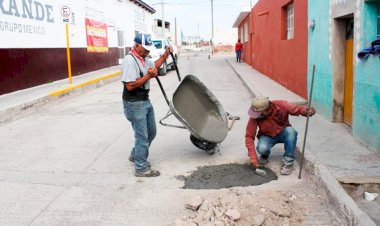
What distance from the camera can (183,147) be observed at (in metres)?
7.30

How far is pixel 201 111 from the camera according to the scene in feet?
22.5

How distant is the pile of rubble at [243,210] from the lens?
4176 millimetres

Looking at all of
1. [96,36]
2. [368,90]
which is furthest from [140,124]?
[96,36]

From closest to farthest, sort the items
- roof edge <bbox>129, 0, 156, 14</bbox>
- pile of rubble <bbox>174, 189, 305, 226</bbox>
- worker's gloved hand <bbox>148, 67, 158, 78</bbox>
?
pile of rubble <bbox>174, 189, 305, 226</bbox>
worker's gloved hand <bbox>148, 67, 158, 78</bbox>
roof edge <bbox>129, 0, 156, 14</bbox>

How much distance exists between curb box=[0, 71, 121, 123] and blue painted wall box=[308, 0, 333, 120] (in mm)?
6940

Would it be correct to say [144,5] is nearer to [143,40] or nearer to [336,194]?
[143,40]

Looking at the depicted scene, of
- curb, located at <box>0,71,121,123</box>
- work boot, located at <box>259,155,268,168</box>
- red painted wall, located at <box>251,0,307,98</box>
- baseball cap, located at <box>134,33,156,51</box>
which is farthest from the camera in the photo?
red painted wall, located at <box>251,0,307,98</box>

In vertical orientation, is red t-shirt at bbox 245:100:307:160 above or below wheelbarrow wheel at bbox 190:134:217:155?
above

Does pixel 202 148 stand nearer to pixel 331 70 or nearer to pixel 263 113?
pixel 263 113

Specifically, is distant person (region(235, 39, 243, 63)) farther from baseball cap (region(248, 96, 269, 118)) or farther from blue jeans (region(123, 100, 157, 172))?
baseball cap (region(248, 96, 269, 118))

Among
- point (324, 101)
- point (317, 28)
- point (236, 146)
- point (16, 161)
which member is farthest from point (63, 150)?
point (317, 28)

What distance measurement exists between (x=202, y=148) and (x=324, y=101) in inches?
135

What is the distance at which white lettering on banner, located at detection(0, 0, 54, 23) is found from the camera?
12788 mm

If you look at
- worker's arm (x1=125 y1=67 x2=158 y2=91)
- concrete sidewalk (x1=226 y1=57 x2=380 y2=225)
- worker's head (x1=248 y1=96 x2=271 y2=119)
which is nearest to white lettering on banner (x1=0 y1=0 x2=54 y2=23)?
worker's arm (x1=125 y1=67 x2=158 y2=91)
